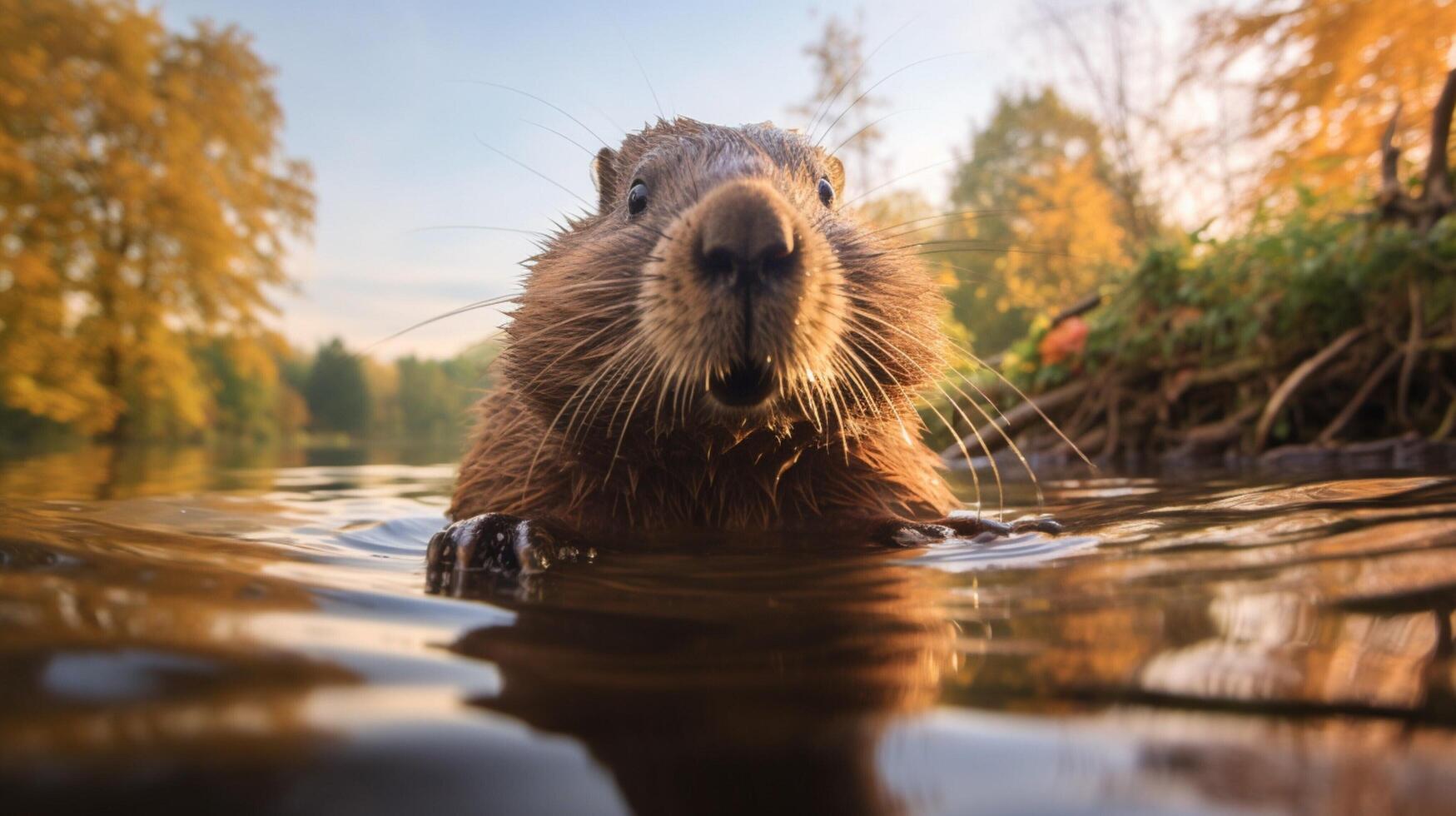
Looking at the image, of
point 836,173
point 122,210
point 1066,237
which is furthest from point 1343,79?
point 122,210

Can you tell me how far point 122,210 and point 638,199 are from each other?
1795cm

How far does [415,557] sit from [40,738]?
72.5 inches

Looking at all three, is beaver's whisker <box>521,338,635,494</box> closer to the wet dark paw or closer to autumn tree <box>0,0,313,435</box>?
the wet dark paw

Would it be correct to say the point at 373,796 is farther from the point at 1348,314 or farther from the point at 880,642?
the point at 1348,314

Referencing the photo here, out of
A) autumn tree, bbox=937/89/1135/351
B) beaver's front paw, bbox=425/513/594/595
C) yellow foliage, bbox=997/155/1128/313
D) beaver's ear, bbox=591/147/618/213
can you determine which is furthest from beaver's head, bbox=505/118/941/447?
yellow foliage, bbox=997/155/1128/313

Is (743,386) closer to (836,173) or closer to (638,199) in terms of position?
(638,199)

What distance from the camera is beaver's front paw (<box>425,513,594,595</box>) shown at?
210cm

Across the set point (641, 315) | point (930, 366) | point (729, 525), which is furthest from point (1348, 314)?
point (641, 315)

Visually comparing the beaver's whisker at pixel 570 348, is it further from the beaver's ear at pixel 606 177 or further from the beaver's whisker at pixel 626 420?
the beaver's ear at pixel 606 177

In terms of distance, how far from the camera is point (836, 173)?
13.0ft

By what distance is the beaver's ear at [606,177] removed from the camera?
374 centimetres

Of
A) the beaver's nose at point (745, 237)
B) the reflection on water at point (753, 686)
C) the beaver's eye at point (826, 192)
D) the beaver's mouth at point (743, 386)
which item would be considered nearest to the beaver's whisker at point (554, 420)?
the beaver's mouth at point (743, 386)

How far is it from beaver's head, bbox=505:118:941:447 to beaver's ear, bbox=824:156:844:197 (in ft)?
1.30

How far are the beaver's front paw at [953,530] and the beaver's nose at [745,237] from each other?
89 cm
